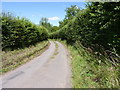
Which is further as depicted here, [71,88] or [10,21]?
[10,21]

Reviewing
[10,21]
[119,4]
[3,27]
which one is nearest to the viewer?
[119,4]

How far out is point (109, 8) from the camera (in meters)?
5.27

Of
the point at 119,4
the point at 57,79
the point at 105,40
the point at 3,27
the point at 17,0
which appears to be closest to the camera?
the point at 119,4

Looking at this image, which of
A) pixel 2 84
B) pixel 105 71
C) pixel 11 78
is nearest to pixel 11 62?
pixel 11 78

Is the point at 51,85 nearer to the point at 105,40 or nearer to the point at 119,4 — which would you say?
the point at 105,40

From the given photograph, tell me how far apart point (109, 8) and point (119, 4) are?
0.63m

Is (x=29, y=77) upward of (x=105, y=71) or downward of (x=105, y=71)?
downward

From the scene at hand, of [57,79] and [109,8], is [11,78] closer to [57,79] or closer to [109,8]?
[57,79]

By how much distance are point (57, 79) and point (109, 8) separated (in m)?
4.09

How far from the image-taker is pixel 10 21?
11727 millimetres

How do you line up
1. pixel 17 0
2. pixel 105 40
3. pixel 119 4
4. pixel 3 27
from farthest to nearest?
pixel 3 27
pixel 17 0
pixel 105 40
pixel 119 4

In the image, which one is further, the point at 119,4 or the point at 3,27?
the point at 3,27

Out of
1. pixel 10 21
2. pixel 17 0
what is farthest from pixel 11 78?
pixel 10 21

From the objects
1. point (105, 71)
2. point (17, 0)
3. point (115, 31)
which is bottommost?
point (105, 71)
